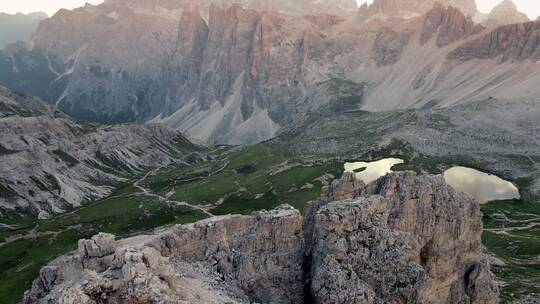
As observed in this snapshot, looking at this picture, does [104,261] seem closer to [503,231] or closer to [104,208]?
[503,231]

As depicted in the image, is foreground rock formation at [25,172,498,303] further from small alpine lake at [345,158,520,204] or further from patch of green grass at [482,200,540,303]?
small alpine lake at [345,158,520,204]

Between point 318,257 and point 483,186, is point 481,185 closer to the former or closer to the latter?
point 483,186

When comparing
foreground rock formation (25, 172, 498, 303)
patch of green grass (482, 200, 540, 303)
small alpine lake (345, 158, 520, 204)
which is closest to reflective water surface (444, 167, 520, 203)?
small alpine lake (345, 158, 520, 204)

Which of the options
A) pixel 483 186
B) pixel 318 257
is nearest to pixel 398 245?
pixel 318 257

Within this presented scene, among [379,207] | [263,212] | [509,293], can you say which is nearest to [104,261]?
[263,212]

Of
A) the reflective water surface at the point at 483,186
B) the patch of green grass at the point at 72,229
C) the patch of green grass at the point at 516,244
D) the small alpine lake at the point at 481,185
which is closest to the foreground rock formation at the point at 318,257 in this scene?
the patch of green grass at the point at 516,244

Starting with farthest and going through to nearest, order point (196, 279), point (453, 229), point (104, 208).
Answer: point (104, 208)
point (453, 229)
point (196, 279)
